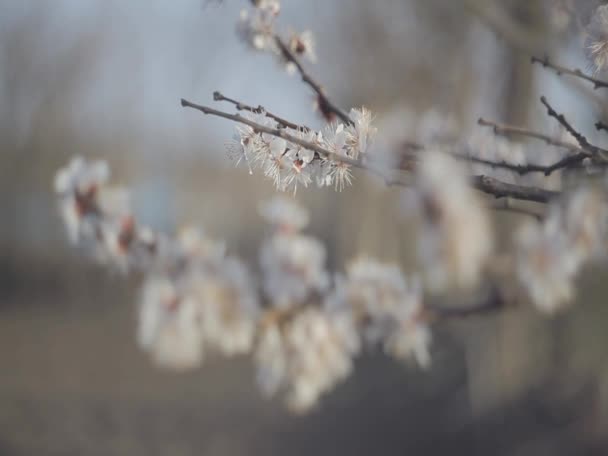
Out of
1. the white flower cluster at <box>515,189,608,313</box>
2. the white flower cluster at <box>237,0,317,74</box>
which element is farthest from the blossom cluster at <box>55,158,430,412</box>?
the white flower cluster at <box>237,0,317,74</box>

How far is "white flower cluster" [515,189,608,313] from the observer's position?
3.92 feet

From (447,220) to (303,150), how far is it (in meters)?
0.41

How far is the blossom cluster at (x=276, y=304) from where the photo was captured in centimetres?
184

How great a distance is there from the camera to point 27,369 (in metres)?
7.24

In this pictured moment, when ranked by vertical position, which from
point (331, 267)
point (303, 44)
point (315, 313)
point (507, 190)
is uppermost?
point (331, 267)

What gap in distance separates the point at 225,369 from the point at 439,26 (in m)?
4.03

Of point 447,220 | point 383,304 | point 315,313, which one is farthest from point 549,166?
point 315,313

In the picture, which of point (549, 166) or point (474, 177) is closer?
point (474, 177)

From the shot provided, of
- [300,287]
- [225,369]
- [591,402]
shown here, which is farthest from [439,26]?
[300,287]

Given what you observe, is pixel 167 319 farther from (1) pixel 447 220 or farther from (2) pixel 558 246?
(1) pixel 447 220

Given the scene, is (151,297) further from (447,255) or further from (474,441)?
(474,441)

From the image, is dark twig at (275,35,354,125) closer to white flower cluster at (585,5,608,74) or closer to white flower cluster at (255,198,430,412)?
white flower cluster at (585,5,608,74)

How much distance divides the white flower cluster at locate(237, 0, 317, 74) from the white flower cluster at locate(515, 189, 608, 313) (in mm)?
585

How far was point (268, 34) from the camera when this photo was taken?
55.2 inches
